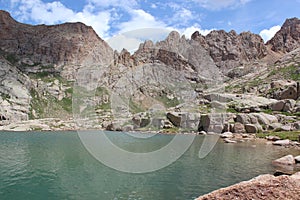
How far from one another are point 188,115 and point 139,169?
76816 millimetres

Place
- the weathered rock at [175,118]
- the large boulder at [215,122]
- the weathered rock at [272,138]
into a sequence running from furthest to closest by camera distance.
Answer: the weathered rock at [175,118] < the large boulder at [215,122] < the weathered rock at [272,138]

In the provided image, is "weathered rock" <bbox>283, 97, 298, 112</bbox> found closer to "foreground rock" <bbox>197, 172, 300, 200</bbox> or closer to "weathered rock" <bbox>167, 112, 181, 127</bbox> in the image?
"weathered rock" <bbox>167, 112, 181, 127</bbox>

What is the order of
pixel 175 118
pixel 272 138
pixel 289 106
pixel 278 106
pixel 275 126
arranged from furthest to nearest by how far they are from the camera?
1. pixel 175 118
2. pixel 278 106
3. pixel 289 106
4. pixel 275 126
5. pixel 272 138

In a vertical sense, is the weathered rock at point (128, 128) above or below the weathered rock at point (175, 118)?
below

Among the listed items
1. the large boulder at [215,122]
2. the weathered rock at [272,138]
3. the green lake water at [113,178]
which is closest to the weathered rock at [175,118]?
the large boulder at [215,122]

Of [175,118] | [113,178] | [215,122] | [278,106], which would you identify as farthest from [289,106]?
[113,178]

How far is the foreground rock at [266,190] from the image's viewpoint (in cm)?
957

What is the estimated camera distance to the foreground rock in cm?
957

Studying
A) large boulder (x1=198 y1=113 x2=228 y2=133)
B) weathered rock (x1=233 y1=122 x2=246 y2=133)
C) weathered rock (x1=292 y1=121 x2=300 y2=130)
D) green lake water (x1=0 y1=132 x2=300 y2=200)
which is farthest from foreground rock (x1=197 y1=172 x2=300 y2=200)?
large boulder (x1=198 y1=113 x2=228 y2=133)

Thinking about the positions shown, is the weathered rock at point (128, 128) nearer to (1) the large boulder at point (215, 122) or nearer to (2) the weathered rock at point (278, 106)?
(1) the large boulder at point (215, 122)

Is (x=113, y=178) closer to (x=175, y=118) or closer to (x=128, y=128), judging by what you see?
(x=175, y=118)

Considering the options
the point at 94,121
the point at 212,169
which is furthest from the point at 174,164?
the point at 94,121

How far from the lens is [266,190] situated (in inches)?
384

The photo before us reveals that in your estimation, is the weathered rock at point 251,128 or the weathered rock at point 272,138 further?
the weathered rock at point 251,128
